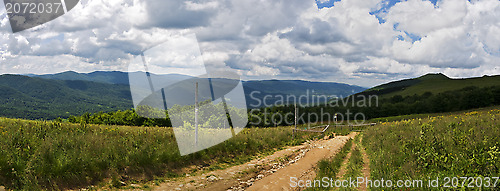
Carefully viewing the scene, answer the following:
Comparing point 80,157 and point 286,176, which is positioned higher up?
point 80,157

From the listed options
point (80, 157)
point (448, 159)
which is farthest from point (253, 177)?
point (448, 159)

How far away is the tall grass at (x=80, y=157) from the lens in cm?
771

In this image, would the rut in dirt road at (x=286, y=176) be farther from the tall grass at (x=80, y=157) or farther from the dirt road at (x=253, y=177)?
the tall grass at (x=80, y=157)

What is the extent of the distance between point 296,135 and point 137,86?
21.6 m

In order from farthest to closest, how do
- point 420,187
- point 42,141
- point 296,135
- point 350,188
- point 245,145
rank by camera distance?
point 296,135 < point 245,145 < point 42,141 < point 350,188 < point 420,187

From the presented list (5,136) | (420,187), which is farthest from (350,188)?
(5,136)

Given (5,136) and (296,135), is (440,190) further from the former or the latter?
(296,135)

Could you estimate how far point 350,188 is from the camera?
743 cm

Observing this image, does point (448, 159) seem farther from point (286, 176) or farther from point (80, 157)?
point (80, 157)

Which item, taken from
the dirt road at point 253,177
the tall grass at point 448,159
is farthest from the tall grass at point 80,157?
the tall grass at point 448,159

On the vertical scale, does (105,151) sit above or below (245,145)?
above

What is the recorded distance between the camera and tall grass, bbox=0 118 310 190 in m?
7.71

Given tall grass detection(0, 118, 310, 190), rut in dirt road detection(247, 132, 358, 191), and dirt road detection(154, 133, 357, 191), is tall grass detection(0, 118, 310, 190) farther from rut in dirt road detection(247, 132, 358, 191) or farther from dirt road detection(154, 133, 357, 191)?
rut in dirt road detection(247, 132, 358, 191)

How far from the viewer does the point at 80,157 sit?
9.02 metres
